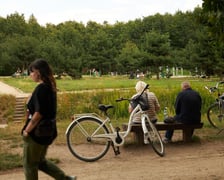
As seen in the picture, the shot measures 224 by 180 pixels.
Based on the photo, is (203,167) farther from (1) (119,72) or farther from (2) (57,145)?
(1) (119,72)

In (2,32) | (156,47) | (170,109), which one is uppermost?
(2,32)

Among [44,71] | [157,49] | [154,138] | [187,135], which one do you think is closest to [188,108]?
[187,135]

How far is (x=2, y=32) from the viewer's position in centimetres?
8450

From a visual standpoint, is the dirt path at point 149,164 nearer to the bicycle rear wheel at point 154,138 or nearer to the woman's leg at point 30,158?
the bicycle rear wheel at point 154,138

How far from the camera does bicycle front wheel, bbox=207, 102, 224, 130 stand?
11.0m

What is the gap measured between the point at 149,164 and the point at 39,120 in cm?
269

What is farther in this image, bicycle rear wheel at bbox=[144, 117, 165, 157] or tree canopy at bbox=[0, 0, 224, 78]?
tree canopy at bbox=[0, 0, 224, 78]

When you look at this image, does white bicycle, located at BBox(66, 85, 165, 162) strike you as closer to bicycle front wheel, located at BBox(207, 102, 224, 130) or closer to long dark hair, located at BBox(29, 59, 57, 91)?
long dark hair, located at BBox(29, 59, 57, 91)

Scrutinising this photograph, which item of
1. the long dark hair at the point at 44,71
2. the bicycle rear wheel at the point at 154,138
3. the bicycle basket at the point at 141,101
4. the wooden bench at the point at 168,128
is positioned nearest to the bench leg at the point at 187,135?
the wooden bench at the point at 168,128

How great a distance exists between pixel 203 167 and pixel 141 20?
79.0 metres

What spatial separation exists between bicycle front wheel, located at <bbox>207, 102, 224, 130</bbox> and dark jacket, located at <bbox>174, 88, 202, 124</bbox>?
255 cm

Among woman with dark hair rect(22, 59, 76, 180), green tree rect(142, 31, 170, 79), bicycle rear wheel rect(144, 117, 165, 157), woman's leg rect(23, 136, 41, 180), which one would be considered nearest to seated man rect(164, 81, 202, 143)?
bicycle rear wheel rect(144, 117, 165, 157)

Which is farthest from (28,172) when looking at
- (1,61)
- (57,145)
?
(1,61)

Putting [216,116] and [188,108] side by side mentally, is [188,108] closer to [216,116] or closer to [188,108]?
[188,108]
